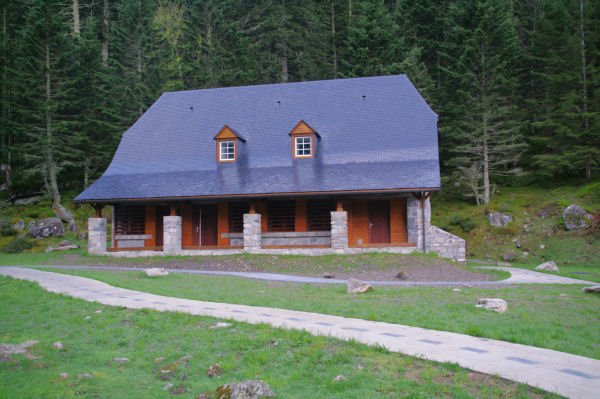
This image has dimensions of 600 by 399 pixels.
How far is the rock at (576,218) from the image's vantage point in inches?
888

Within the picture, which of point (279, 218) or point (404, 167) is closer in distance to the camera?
point (404, 167)

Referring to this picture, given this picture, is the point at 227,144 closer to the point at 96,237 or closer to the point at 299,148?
the point at 299,148

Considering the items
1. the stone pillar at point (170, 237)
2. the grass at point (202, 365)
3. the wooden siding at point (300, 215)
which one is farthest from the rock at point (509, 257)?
the grass at point (202, 365)

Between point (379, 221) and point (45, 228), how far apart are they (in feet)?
64.6

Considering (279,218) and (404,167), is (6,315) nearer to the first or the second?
(279,218)

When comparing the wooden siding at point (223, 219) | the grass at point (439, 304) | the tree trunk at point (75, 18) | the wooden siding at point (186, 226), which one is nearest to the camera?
the grass at point (439, 304)

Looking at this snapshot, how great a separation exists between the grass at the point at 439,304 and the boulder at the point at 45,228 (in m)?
14.3

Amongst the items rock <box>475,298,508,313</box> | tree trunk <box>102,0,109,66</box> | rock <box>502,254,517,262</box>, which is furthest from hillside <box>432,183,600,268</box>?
tree trunk <box>102,0,109,66</box>

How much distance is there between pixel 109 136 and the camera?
112 feet

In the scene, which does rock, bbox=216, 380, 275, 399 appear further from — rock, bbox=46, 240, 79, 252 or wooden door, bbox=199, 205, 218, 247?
rock, bbox=46, 240, 79, 252

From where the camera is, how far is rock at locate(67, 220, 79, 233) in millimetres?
28719

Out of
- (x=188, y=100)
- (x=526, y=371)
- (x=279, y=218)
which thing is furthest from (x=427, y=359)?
(x=188, y=100)

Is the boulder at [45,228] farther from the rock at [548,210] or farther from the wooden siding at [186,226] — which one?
the rock at [548,210]

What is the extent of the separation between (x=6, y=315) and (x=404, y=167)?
54.1ft
